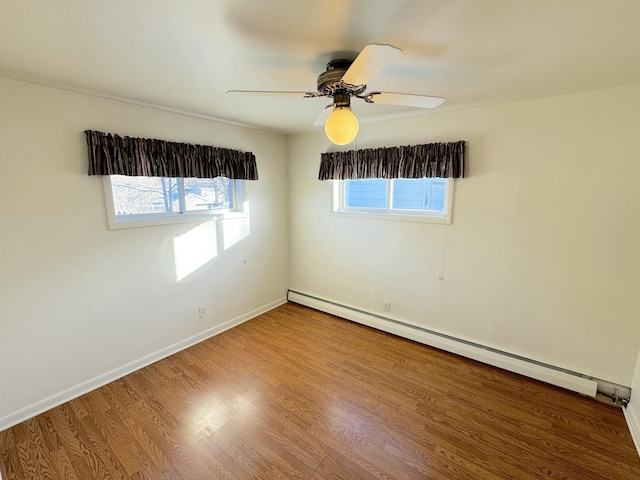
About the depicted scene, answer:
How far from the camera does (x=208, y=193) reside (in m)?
3.12

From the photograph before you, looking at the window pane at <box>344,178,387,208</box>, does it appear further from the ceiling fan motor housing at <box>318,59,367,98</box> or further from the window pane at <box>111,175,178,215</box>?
the window pane at <box>111,175,178,215</box>

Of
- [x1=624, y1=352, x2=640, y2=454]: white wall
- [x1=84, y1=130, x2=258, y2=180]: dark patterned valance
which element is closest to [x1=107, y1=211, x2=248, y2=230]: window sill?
[x1=84, y1=130, x2=258, y2=180]: dark patterned valance

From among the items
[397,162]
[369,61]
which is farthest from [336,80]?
[397,162]

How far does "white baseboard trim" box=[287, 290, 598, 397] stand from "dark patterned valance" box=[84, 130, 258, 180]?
1.98 meters

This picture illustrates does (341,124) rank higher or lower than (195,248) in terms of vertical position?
higher

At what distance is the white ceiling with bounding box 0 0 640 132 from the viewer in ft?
3.75

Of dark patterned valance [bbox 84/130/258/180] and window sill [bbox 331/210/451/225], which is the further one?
window sill [bbox 331/210/451/225]

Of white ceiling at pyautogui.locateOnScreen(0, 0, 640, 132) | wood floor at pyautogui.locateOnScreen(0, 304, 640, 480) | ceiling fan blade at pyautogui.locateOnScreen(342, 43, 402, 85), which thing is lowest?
wood floor at pyautogui.locateOnScreen(0, 304, 640, 480)

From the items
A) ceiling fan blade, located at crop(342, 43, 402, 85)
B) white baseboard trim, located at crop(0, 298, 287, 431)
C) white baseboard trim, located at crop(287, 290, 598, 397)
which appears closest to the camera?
ceiling fan blade, located at crop(342, 43, 402, 85)

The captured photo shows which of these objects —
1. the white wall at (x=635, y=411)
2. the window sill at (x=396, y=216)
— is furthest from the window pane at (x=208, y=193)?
the white wall at (x=635, y=411)

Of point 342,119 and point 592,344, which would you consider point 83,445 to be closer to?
point 342,119

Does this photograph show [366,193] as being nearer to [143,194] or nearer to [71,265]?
[143,194]

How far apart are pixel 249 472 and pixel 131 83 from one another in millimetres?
2601

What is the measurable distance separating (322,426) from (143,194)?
241 cm
